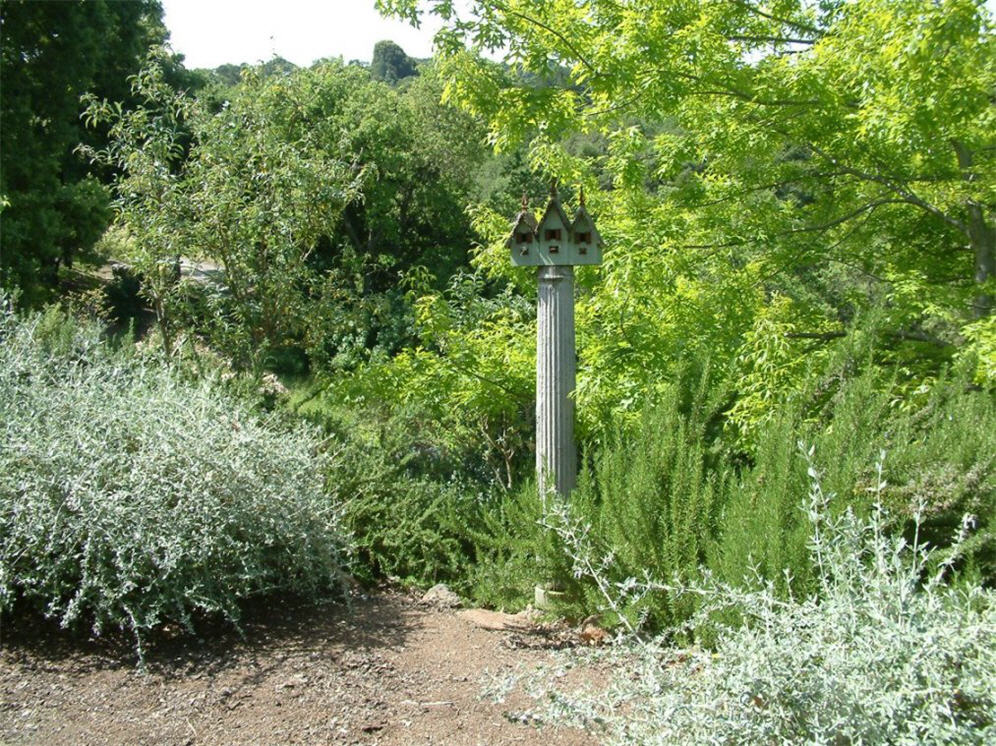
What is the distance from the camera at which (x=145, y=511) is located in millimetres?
3793

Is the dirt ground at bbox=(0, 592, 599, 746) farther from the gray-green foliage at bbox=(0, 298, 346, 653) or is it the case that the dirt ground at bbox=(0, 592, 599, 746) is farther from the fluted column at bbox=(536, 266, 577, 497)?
the fluted column at bbox=(536, 266, 577, 497)

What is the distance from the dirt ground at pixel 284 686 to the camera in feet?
10.2

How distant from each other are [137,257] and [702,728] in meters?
6.29

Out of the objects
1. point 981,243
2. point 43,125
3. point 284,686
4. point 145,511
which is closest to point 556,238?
point 145,511

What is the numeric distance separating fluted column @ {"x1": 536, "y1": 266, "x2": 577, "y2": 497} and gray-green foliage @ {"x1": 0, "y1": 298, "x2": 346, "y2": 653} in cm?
120

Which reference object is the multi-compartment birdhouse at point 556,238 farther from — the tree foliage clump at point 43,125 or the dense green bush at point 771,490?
the tree foliage clump at point 43,125

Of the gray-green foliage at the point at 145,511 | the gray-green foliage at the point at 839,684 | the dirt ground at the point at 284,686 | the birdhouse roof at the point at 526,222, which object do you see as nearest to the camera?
the gray-green foliage at the point at 839,684

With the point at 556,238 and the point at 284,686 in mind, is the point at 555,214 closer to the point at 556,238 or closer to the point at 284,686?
the point at 556,238

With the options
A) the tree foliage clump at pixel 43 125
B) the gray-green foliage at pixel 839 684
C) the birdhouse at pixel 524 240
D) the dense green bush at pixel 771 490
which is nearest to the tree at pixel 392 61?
the tree foliage clump at pixel 43 125

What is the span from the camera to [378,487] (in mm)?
5941

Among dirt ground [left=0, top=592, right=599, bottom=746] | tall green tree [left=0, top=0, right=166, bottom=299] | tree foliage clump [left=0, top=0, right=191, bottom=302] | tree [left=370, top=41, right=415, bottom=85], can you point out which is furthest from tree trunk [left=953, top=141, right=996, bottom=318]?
tree [left=370, top=41, right=415, bottom=85]

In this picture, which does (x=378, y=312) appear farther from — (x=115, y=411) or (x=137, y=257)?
(x=115, y=411)

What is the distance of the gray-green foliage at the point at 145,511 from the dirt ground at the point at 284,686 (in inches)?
6.9

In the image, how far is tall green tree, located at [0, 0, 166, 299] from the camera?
13617mm
